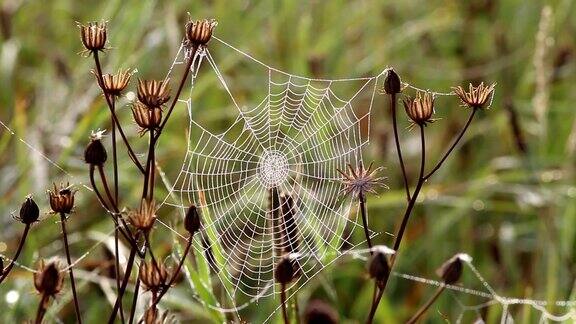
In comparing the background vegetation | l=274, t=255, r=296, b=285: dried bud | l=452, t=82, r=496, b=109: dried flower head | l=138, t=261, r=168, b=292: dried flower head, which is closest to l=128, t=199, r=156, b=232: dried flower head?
l=138, t=261, r=168, b=292: dried flower head

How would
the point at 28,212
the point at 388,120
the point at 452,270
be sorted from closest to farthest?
the point at 28,212, the point at 452,270, the point at 388,120

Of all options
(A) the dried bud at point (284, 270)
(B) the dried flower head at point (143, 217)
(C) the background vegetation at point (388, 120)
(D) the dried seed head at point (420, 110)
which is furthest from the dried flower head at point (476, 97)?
(C) the background vegetation at point (388, 120)

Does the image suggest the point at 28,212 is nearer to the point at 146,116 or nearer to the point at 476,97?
the point at 146,116

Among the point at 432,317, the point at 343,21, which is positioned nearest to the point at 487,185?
the point at 432,317

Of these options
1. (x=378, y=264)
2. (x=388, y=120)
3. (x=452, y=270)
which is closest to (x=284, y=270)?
(x=378, y=264)

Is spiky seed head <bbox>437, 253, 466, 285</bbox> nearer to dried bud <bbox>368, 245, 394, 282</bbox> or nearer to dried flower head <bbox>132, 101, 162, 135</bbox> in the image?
dried bud <bbox>368, 245, 394, 282</bbox>

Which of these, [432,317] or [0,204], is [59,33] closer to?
[0,204]
